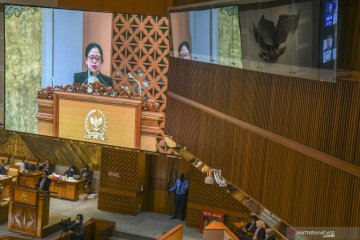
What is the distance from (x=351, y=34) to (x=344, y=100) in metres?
0.56

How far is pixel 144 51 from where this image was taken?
13242 millimetres

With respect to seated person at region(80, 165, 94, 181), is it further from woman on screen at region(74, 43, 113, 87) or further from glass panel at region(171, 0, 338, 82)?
glass panel at region(171, 0, 338, 82)

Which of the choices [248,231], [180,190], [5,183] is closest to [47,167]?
[5,183]

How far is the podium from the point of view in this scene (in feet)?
45.8

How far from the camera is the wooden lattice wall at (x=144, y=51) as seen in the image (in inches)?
516

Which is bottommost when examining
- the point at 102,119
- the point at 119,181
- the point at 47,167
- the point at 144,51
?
the point at 47,167

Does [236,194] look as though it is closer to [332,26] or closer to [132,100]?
[332,26]

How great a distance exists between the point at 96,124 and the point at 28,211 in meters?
2.69

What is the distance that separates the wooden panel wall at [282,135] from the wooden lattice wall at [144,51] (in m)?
3.68

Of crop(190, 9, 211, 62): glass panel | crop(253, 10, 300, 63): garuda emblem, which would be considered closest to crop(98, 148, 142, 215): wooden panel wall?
crop(190, 9, 211, 62): glass panel

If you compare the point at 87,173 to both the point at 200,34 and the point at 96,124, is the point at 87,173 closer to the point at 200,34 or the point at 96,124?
the point at 96,124

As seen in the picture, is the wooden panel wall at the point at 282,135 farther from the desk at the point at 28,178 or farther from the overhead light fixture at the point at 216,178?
the desk at the point at 28,178

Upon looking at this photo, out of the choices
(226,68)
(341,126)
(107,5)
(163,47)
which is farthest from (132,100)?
(341,126)

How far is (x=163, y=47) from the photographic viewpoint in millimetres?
13133
